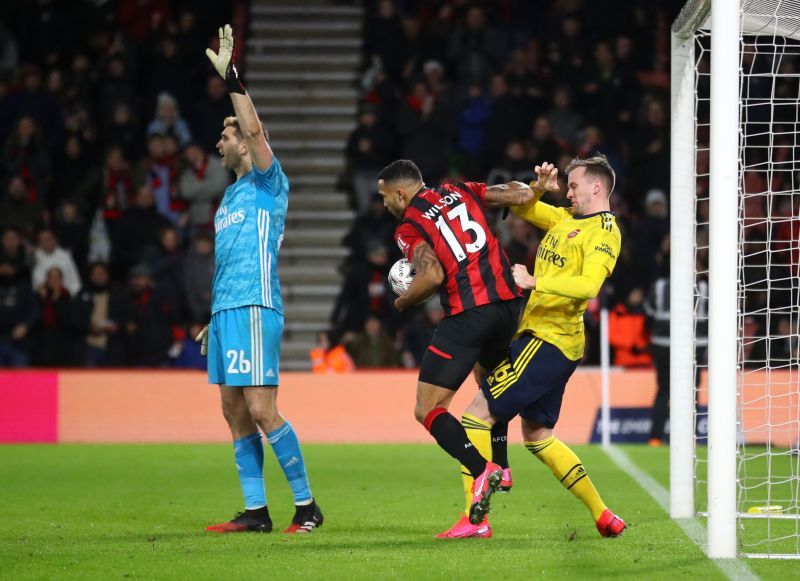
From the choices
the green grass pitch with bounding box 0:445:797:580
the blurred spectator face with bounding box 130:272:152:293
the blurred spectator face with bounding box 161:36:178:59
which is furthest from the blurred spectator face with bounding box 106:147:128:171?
the green grass pitch with bounding box 0:445:797:580

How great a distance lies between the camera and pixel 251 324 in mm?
6980

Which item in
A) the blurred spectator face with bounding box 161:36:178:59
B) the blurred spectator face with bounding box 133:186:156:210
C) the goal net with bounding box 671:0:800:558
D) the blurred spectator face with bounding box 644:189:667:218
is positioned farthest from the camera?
the blurred spectator face with bounding box 161:36:178:59

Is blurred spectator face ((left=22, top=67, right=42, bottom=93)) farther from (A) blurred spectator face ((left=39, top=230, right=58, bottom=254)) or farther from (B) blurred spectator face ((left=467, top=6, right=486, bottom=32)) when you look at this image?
(B) blurred spectator face ((left=467, top=6, right=486, bottom=32))

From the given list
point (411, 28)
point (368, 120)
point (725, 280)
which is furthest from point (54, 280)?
point (725, 280)

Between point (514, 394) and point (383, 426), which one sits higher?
point (514, 394)

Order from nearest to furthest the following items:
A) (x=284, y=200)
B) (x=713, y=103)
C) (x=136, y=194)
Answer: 1. (x=713, y=103)
2. (x=284, y=200)
3. (x=136, y=194)

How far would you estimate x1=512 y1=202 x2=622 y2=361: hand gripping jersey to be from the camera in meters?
6.66

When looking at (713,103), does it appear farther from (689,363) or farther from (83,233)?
(83,233)

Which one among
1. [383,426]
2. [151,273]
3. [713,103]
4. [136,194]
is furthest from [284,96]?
[713,103]

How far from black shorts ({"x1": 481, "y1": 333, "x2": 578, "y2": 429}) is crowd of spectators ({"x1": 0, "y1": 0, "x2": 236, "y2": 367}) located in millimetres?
9103

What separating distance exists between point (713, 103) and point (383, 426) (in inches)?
338

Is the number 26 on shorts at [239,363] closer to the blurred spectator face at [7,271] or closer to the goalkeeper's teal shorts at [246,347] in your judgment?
the goalkeeper's teal shorts at [246,347]

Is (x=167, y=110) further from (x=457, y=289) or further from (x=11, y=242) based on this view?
(x=457, y=289)

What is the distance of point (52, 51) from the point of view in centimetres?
1881
